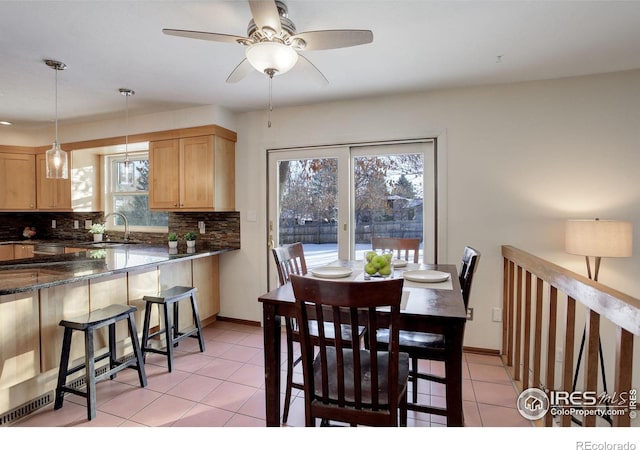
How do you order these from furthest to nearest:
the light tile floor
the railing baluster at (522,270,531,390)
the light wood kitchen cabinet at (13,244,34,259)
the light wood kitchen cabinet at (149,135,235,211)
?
the light wood kitchen cabinet at (13,244,34,259) < the light wood kitchen cabinet at (149,135,235,211) < the railing baluster at (522,270,531,390) < the light tile floor

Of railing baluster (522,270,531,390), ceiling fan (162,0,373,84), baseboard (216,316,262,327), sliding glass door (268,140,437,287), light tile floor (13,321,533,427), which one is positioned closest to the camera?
ceiling fan (162,0,373,84)

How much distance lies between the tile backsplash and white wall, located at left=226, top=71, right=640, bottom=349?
60.4 inches

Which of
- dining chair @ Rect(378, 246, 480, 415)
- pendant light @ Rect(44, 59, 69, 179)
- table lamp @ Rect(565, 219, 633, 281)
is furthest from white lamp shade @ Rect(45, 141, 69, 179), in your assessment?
table lamp @ Rect(565, 219, 633, 281)

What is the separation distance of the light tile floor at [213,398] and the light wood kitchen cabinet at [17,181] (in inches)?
124

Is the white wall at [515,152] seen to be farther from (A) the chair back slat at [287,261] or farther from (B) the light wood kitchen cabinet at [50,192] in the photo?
(B) the light wood kitchen cabinet at [50,192]

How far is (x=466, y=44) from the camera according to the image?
7.23 feet

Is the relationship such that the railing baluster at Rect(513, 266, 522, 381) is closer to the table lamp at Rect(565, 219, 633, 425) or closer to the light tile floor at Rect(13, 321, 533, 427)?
the light tile floor at Rect(13, 321, 533, 427)

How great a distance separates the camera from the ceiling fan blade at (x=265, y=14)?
1.41 metres

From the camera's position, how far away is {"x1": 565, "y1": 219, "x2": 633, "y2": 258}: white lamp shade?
2.24m

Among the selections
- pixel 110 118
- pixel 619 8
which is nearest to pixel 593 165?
pixel 619 8

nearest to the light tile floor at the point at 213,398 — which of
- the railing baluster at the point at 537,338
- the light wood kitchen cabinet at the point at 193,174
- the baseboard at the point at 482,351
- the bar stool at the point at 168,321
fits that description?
the baseboard at the point at 482,351

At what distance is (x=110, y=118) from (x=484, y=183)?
13.7ft
